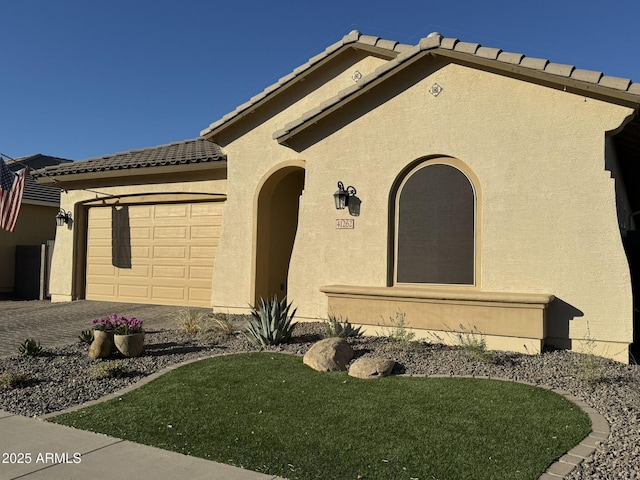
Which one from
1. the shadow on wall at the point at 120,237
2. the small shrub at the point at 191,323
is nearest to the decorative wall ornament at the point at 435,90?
the small shrub at the point at 191,323

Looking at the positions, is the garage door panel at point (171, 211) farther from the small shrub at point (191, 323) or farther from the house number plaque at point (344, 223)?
the house number plaque at point (344, 223)

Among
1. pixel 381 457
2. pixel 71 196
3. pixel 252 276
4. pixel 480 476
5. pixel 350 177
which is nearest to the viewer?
pixel 480 476

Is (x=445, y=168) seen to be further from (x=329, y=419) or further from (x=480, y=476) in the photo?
(x=480, y=476)

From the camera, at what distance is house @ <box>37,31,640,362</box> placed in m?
8.06

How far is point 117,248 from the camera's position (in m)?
15.6

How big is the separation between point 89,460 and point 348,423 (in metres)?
2.46

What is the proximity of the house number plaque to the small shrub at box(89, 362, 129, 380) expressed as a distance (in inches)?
185

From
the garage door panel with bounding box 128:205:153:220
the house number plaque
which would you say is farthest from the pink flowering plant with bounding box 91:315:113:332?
the garage door panel with bounding box 128:205:153:220

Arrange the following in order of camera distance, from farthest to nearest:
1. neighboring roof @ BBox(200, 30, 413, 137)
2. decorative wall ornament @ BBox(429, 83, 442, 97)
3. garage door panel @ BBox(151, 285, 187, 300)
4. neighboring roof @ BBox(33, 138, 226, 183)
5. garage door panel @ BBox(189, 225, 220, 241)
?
garage door panel @ BBox(151, 285, 187, 300)
garage door panel @ BBox(189, 225, 220, 241)
neighboring roof @ BBox(33, 138, 226, 183)
neighboring roof @ BBox(200, 30, 413, 137)
decorative wall ornament @ BBox(429, 83, 442, 97)

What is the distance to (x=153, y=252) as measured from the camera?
1484 cm

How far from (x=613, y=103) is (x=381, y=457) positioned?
21.8 ft

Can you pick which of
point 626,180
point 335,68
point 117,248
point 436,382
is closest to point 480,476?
point 436,382

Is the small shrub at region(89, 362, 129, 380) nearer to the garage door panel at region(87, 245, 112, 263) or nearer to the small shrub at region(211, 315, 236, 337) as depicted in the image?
the small shrub at region(211, 315, 236, 337)

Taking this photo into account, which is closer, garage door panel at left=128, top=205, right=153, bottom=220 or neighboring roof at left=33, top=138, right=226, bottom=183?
neighboring roof at left=33, top=138, right=226, bottom=183
